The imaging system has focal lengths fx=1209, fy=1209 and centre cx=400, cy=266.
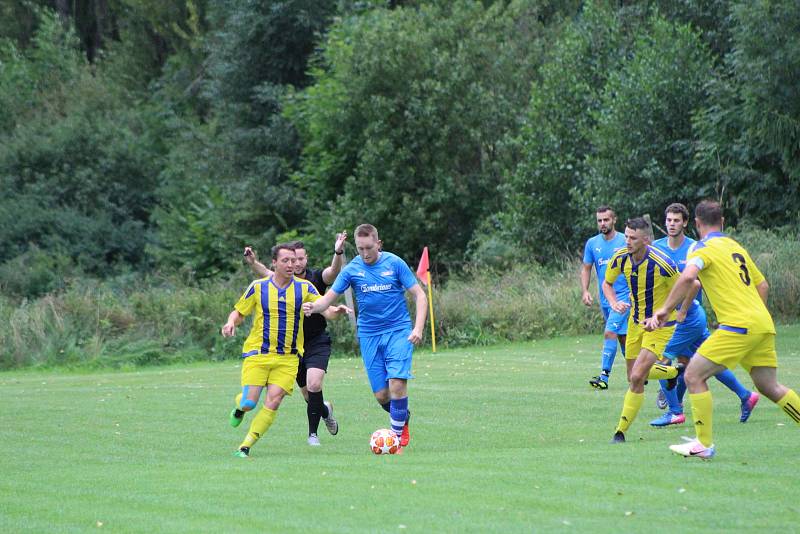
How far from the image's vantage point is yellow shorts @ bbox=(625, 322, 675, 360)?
11.6m

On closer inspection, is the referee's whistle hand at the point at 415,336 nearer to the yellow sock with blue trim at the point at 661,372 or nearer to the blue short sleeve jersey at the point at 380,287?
the blue short sleeve jersey at the point at 380,287

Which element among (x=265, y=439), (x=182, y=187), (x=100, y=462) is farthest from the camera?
(x=182, y=187)

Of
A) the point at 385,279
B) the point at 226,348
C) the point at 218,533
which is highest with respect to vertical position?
the point at 385,279

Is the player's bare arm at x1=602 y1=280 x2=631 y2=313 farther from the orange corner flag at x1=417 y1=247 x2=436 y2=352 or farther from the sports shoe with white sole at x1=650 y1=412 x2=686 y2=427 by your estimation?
the orange corner flag at x1=417 y1=247 x2=436 y2=352

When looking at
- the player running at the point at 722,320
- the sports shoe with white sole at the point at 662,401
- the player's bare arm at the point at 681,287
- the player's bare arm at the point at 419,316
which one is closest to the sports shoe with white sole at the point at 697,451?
the player running at the point at 722,320

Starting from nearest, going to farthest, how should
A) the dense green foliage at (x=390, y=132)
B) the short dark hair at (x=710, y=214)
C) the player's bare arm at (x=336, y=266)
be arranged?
the short dark hair at (x=710, y=214)
the player's bare arm at (x=336, y=266)
the dense green foliage at (x=390, y=132)

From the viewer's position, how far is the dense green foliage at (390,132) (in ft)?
110

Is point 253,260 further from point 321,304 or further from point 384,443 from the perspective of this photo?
point 384,443

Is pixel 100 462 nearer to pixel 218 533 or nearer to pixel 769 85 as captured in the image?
pixel 218 533

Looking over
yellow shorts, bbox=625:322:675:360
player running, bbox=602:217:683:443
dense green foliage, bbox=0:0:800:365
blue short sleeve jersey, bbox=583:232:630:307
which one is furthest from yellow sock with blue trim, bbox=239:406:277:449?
dense green foliage, bbox=0:0:800:365

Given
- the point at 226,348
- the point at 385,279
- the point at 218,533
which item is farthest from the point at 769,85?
the point at 218,533

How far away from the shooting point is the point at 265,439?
13000mm

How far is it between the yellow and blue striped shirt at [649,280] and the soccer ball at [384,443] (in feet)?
9.04

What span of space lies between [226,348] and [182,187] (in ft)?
91.2
